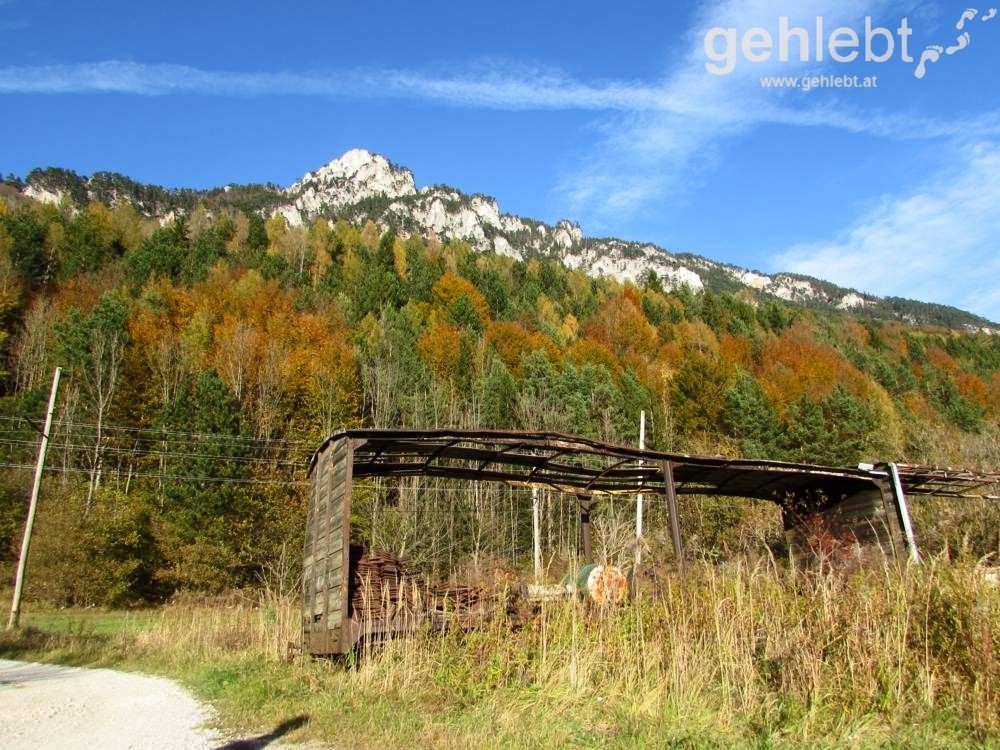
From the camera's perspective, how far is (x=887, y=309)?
10350cm

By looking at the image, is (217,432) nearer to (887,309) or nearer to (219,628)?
(219,628)

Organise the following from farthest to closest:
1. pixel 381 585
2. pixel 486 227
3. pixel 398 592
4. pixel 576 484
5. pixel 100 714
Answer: pixel 486 227 → pixel 576 484 → pixel 381 585 → pixel 398 592 → pixel 100 714

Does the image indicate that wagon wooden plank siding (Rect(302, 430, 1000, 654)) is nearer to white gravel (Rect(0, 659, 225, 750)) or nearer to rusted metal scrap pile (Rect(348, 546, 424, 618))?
rusted metal scrap pile (Rect(348, 546, 424, 618))

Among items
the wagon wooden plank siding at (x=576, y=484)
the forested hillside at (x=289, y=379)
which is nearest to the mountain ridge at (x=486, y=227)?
the forested hillside at (x=289, y=379)

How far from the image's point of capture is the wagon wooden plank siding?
7391 mm

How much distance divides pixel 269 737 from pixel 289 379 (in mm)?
28805

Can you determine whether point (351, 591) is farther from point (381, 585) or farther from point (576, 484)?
point (576, 484)

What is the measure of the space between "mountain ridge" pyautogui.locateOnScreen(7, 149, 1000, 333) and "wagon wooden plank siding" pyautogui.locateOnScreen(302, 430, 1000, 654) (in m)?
77.6

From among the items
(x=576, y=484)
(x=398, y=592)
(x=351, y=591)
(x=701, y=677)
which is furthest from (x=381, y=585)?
(x=576, y=484)

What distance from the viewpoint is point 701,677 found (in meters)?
4.75

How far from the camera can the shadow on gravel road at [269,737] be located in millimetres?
4734

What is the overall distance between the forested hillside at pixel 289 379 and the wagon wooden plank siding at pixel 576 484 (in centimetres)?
250

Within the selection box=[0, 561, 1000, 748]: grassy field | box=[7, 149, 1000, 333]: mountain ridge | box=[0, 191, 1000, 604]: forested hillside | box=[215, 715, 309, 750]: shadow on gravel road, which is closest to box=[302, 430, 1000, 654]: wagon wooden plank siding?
box=[0, 561, 1000, 748]: grassy field

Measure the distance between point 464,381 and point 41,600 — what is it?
19.8m
